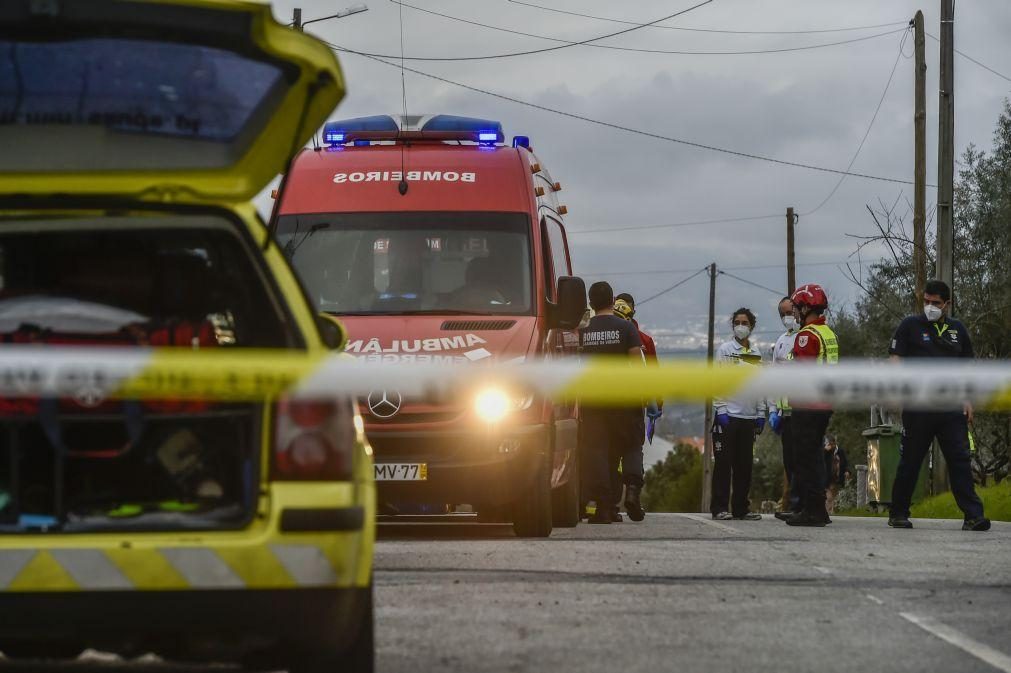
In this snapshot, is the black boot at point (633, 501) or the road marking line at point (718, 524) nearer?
the road marking line at point (718, 524)

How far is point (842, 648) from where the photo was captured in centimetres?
656

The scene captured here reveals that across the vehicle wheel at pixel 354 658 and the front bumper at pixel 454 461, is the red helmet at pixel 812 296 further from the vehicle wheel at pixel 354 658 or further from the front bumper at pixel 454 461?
the vehicle wheel at pixel 354 658

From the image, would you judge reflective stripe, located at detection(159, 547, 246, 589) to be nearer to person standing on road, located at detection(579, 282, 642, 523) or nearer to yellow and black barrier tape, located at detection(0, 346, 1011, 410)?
yellow and black barrier tape, located at detection(0, 346, 1011, 410)

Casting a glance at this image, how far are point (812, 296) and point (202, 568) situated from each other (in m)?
10.2

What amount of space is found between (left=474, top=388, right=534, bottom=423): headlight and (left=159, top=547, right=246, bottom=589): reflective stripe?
6039 mm

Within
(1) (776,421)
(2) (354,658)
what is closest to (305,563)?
(2) (354,658)

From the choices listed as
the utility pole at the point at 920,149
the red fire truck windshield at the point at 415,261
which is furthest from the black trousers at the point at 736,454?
the utility pole at the point at 920,149

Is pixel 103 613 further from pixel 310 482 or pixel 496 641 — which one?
pixel 496 641

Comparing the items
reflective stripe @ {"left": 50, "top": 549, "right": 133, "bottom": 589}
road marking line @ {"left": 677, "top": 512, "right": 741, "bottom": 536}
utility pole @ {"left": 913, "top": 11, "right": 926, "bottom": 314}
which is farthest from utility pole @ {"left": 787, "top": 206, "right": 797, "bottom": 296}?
reflective stripe @ {"left": 50, "top": 549, "right": 133, "bottom": 589}

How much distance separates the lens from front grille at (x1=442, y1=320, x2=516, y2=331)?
10.9 metres

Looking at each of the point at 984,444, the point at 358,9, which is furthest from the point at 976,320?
the point at 358,9

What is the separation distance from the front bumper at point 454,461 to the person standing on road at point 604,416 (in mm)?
3386

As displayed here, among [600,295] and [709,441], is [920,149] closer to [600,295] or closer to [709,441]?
[600,295]

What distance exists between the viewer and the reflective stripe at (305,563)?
474cm
